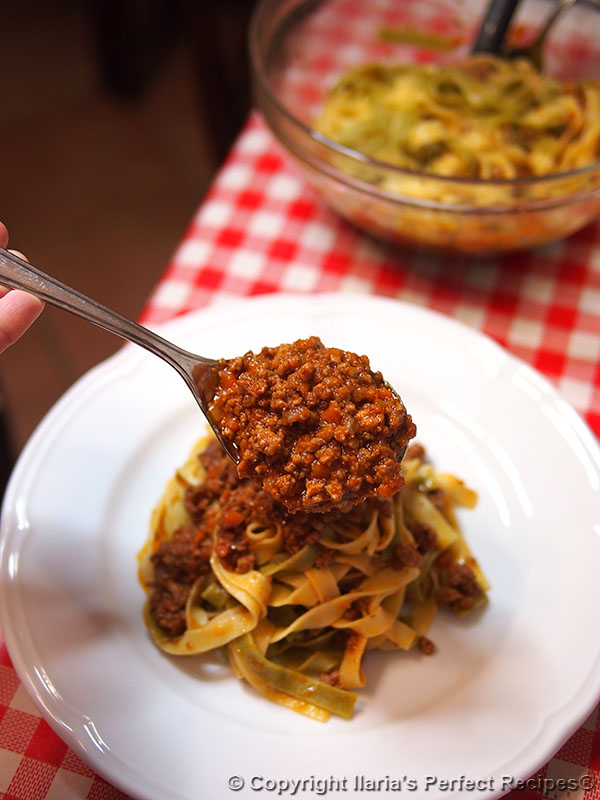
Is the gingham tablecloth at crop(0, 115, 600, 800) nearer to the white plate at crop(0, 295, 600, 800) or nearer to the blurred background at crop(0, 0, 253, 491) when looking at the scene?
the white plate at crop(0, 295, 600, 800)

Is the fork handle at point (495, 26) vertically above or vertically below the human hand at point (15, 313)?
above

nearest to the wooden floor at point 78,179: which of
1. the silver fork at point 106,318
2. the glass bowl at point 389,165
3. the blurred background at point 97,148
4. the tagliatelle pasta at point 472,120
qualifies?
the blurred background at point 97,148

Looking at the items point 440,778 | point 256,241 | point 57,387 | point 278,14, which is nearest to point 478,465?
point 440,778

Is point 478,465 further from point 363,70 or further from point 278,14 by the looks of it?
point 278,14

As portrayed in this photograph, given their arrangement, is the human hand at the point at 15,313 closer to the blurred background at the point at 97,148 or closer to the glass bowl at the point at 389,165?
the glass bowl at the point at 389,165

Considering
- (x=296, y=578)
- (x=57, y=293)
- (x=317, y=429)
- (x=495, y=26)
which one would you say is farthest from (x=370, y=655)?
(x=495, y=26)

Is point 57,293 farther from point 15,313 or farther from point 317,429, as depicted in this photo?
point 317,429

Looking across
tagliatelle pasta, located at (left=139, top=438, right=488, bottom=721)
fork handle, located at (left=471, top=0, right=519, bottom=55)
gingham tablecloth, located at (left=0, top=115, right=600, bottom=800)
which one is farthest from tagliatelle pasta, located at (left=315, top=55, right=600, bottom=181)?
tagliatelle pasta, located at (left=139, top=438, right=488, bottom=721)
